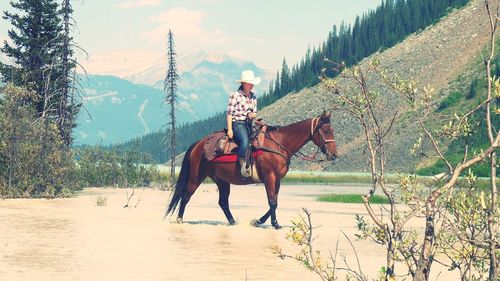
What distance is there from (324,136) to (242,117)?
2179mm

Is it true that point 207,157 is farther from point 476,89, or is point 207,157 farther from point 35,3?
point 476,89

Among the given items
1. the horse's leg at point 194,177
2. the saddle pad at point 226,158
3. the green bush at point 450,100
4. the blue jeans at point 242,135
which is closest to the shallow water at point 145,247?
the horse's leg at point 194,177

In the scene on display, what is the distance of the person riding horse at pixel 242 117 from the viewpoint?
19734mm

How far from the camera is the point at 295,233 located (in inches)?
292

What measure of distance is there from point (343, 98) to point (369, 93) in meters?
0.29

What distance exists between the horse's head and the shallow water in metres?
2.09

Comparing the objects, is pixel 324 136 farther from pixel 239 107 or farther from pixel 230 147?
pixel 230 147

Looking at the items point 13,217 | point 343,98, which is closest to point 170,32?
point 13,217

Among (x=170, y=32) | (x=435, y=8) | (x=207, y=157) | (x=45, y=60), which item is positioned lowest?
(x=207, y=157)

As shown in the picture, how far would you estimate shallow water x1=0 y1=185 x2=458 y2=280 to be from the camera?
12.0m

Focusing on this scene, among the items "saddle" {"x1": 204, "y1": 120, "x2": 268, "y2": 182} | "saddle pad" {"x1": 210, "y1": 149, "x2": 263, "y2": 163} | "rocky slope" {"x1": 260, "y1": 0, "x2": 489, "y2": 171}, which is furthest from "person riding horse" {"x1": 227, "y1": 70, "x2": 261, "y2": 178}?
"rocky slope" {"x1": 260, "y1": 0, "x2": 489, "y2": 171}

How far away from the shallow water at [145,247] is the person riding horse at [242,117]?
193 centimetres

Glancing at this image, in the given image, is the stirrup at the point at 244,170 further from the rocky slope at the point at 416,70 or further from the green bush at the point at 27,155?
the rocky slope at the point at 416,70

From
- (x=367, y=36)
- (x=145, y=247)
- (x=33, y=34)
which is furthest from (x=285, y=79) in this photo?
(x=145, y=247)
